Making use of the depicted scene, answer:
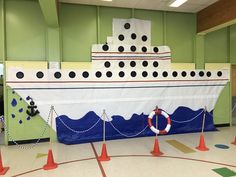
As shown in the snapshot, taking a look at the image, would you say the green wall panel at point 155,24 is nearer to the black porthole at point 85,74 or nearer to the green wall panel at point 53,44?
the black porthole at point 85,74

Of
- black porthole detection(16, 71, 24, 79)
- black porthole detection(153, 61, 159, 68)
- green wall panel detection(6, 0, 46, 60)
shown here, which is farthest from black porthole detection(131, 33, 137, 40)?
black porthole detection(16, 71, 24, 79)

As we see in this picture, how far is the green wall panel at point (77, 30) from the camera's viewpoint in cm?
497

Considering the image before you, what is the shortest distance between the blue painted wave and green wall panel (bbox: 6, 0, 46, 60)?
5.63 feet

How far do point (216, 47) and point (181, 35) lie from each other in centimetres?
118

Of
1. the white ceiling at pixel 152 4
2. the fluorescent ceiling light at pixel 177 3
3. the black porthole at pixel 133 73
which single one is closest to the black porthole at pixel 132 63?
the black porthole at pixel 133 73

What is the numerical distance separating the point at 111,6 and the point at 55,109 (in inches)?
116

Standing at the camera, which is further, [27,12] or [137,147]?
[27,12]

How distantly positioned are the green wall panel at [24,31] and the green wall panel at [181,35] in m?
3.35

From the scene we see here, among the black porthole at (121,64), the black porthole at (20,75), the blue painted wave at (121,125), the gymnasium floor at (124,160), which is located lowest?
the gymnasium floor at (124,160)

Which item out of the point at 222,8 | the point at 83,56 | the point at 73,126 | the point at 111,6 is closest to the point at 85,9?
the point at 111,6

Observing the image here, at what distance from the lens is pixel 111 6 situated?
517 centimetres

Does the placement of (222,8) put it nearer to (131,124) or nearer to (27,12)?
(131,124)

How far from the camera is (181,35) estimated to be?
18.8 ft

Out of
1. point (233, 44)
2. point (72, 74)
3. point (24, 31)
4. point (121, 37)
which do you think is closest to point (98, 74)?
point (72, 74)
